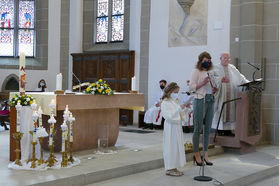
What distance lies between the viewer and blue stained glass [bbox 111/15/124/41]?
1272cm

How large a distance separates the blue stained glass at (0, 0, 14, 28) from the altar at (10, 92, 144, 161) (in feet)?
25.9

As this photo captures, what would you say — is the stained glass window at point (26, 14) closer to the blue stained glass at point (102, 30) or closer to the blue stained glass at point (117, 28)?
the blue stained glass at point (102, 30)

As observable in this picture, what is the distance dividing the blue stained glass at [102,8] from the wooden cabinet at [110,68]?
1487 mm

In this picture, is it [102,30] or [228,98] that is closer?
[228,98]

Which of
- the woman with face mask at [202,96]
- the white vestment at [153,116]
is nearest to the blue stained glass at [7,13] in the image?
the white vestment at [153,116]

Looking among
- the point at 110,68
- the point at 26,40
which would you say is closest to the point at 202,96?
the point at 110,68

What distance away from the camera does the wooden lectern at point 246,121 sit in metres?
7.25

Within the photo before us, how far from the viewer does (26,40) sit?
13.8 m

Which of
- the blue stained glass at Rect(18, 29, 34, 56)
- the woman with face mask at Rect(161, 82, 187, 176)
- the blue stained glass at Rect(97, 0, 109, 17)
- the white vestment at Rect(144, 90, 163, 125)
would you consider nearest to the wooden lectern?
the woman with face mask at Rect(161, 82, 187, 176)

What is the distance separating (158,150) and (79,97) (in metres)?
1.72

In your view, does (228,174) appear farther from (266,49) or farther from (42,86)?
(42,86)

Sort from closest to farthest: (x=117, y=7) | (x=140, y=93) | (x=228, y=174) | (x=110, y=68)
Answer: (x=228, y=174)
(x=140, y=93)
(x=110, y=68)
(x=117, y=7)

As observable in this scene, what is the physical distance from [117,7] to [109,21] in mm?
520

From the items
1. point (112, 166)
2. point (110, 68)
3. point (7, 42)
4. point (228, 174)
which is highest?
point (7, 42)
